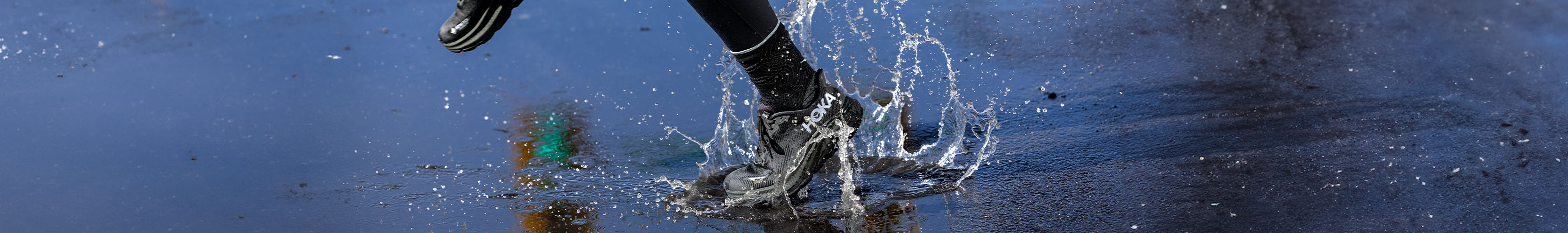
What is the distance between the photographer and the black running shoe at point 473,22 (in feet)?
7.02

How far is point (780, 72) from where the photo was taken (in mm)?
2381

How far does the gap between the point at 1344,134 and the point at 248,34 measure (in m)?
3.64

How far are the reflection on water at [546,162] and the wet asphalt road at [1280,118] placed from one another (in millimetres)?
818

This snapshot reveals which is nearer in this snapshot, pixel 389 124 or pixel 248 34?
pixel 389 124

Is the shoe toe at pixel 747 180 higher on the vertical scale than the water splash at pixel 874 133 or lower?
higher

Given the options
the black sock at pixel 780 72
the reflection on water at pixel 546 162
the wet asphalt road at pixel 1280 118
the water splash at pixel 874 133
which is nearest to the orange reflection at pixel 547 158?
the reflection on water at pixel 546 162

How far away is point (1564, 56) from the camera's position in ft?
12.3

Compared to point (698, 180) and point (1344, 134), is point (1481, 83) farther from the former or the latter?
point (698, 180)

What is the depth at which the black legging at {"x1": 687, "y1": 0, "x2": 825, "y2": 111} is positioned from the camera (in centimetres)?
226

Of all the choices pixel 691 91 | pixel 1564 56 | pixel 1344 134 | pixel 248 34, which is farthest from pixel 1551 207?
pixel 248 34

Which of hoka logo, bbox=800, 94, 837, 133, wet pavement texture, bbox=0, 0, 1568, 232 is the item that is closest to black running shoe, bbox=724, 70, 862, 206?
hoka logo, bbox=800, 94, 837, 133

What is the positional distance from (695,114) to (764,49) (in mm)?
1145

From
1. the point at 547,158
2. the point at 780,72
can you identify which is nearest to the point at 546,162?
the point at 547,158

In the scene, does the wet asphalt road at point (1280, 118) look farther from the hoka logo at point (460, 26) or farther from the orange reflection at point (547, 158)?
the hoka logo at point (460, 26)
